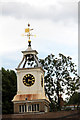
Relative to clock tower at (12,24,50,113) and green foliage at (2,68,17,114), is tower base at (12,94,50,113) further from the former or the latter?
green foliage at (2,68,17,114)

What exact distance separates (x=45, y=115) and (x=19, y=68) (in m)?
8.54

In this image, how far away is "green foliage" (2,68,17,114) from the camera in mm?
56138

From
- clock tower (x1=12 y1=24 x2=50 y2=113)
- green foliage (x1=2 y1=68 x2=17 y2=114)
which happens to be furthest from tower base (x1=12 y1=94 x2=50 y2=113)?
green foliage (x1=2 y1=68 x2=17 y2=114)

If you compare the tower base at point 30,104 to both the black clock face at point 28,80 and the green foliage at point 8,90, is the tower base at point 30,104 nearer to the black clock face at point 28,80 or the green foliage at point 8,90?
the black clock face at point 28,80

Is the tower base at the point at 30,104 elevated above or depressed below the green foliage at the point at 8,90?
below

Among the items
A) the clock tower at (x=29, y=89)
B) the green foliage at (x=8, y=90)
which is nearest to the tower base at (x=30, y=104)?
the clock tower at (x=29, y=89)

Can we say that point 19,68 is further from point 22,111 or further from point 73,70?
point 73,70

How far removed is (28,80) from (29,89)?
1.12 m

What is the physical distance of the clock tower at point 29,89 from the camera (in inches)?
1756

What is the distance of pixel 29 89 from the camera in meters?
45.6

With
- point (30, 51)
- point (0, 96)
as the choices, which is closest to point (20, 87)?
point (30, 51)

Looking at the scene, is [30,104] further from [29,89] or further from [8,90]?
[8,90]

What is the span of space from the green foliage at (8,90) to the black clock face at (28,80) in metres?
9.89

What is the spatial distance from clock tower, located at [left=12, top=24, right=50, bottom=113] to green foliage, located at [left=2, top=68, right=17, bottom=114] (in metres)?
9.76
